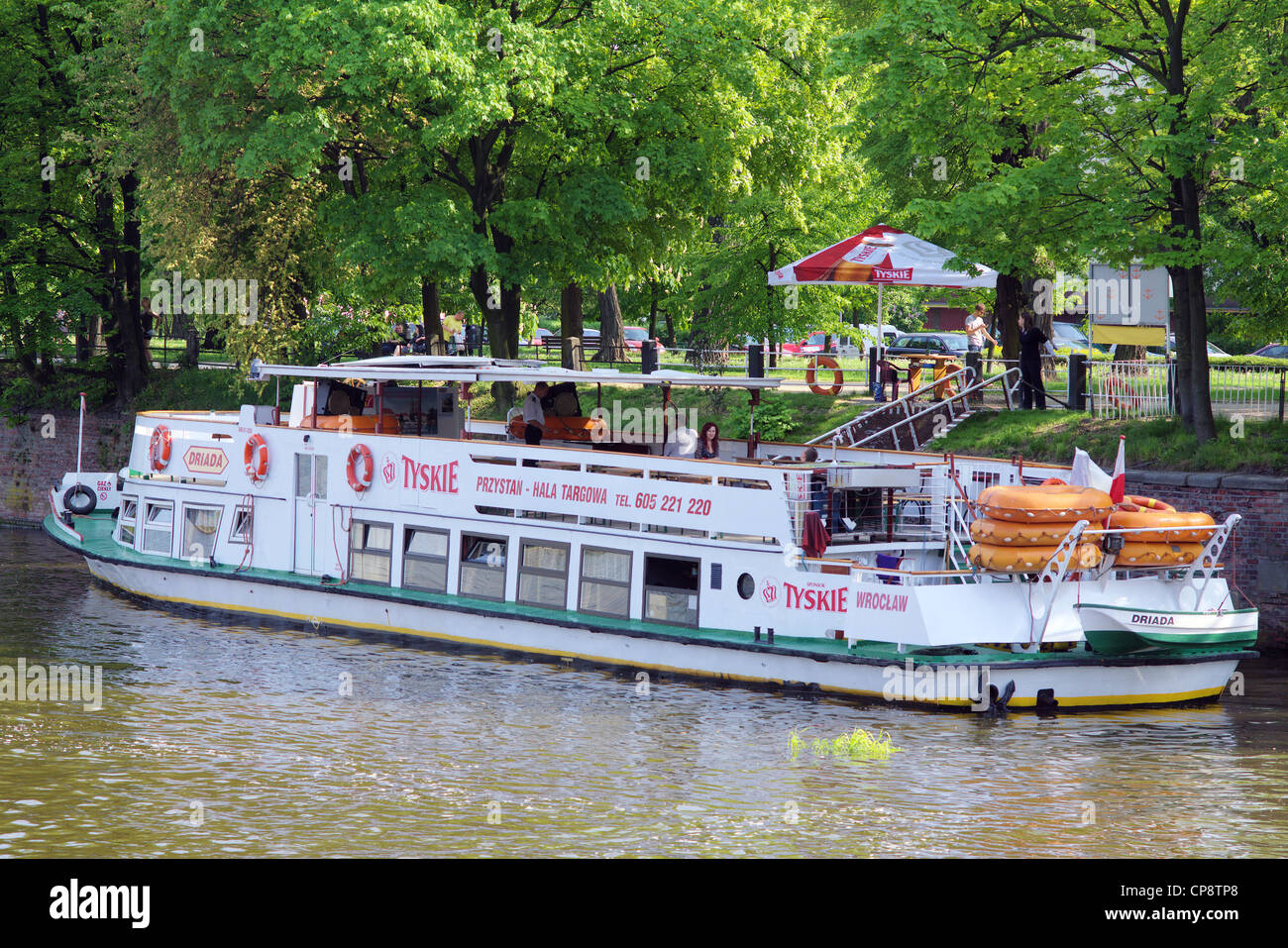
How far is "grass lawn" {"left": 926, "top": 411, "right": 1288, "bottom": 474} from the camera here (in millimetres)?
26656

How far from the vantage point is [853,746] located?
747 inches

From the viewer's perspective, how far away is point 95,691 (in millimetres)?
22156

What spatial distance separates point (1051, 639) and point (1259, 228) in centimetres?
1047

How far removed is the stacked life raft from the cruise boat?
59 millimetres

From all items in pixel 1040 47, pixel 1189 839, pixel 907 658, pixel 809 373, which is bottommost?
pixel 1189 839

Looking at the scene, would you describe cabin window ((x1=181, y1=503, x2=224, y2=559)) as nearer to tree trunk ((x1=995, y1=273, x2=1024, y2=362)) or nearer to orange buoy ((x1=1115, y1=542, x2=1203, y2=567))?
orange buoy ((x1=1115, y1=542, x2=1203, y2=567))

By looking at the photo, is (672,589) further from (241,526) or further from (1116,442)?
(1116,442)

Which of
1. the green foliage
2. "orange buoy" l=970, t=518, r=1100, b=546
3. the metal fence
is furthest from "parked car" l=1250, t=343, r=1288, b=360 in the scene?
"orange buoy" l=970, t=518, r=1100, b=546

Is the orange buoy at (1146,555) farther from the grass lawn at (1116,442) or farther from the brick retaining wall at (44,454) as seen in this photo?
the brick retaining wall at (44,454)

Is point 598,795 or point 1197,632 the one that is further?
point 1197,632

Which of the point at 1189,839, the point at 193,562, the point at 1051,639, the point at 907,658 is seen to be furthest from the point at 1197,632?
the point at 193,562

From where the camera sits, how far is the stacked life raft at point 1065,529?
800 inches

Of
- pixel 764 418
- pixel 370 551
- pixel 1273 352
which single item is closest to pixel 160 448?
pixel 370 551

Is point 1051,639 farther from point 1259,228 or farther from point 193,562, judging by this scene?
point 193,562
